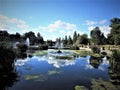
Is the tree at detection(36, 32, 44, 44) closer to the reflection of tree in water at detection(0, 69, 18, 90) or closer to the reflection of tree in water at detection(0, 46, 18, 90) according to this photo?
the reflection of tree in water at detection(0, 46, 18, 90)

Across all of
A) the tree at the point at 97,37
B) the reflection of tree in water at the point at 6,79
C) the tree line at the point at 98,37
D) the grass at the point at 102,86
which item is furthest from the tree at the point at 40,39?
the grass at the point at 102,86

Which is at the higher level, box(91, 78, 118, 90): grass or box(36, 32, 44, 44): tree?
box(36, 32, 44, 44): tree

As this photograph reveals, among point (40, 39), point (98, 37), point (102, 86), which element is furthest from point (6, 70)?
point (40, 39)

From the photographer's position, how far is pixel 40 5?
12.6m

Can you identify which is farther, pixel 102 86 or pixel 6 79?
pixel 6 79

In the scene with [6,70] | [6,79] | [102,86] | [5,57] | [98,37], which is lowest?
[102,86]

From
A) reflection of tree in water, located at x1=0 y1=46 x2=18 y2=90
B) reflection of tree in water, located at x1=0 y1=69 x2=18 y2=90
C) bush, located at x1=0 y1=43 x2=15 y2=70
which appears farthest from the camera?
bush, located at x1=0 y1=43 x2=15 y2=70

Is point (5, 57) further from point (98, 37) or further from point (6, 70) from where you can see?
point (98, 37)

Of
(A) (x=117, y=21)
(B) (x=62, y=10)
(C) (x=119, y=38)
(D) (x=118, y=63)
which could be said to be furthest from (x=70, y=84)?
(A) (x=117, y=21)

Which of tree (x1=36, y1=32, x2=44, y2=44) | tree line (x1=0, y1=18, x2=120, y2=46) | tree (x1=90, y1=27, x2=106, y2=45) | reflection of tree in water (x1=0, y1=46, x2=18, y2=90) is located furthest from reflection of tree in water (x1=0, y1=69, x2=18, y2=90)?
tree (x1=36, y1=32, x2=44, y2=44)

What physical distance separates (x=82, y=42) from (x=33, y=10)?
2530 cm

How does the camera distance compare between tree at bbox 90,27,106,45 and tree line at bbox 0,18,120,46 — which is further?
tree at bbox 90,27,106,45

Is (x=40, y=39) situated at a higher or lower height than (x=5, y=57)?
higher

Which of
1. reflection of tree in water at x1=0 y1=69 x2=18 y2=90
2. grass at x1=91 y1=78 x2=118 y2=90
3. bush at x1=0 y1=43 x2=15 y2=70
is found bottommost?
grass at x1=91 y1=78 x2=118 y2=90
